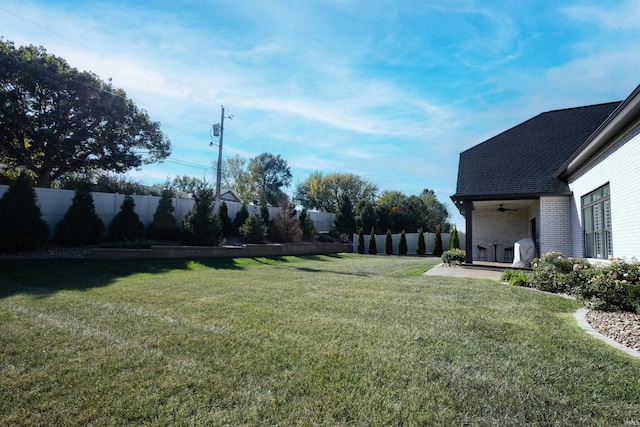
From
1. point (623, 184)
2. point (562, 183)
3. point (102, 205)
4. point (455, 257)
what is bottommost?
point (455, 257)

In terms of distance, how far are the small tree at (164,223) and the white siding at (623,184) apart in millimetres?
13033

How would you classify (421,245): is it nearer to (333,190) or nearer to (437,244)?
(437,244)

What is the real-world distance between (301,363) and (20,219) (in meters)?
10.6

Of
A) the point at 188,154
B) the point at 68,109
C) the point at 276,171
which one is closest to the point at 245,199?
the point at 276,171

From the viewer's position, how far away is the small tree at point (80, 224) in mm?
10742

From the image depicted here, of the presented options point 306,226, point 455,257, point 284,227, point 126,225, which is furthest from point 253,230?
point 455,257

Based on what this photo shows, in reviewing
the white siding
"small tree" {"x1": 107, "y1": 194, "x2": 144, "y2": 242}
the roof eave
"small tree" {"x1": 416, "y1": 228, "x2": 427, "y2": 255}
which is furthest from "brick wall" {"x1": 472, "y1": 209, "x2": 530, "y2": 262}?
"small tree" {"x1": 107, "y1": 194, "x2": 144, "y2": 242}

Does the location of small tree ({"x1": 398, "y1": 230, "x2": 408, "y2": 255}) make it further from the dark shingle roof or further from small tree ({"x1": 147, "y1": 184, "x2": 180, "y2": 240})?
small tree ({"x1": 147, "y1": 184, "x2": 180, "y2": 240})

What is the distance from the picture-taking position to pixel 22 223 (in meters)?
9.60

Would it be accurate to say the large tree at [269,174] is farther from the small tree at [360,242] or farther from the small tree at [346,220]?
the small tree at [360,242]

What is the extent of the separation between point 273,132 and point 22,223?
11.1 m

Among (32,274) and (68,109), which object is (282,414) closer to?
(32,274)

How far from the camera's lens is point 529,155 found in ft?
41.5

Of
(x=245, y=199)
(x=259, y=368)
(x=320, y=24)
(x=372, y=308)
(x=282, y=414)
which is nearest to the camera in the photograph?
(x=282, y=414)
